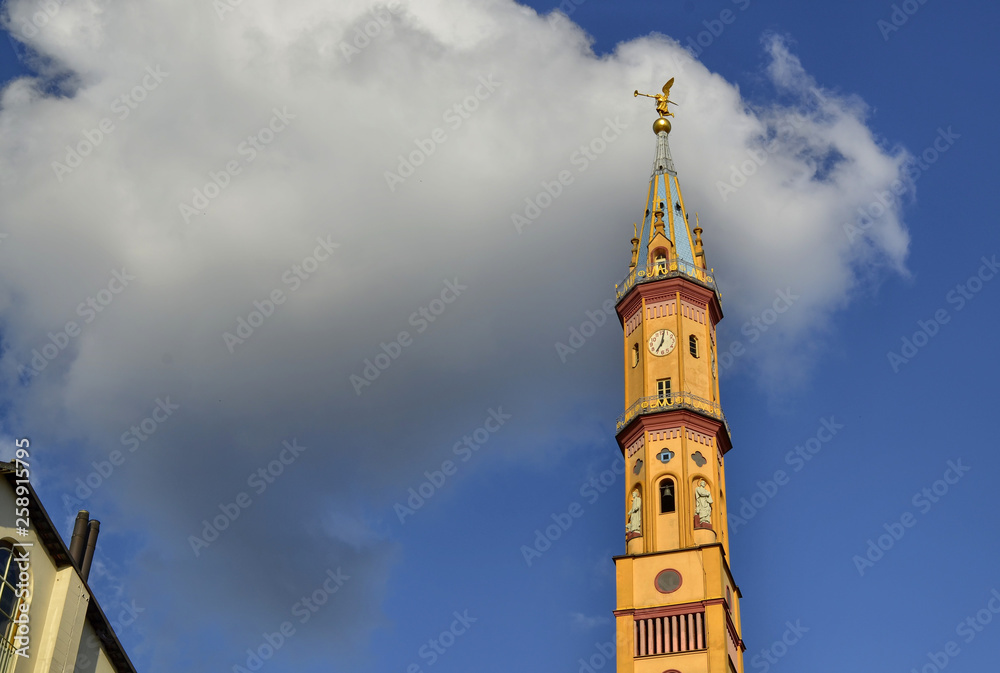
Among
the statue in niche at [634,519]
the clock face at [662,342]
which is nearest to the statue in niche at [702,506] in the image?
the statue in niche at [634,519]

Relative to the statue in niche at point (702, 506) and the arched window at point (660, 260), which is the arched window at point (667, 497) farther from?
the arched window at point (660, 260)

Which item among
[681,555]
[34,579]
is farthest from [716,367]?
[34,579]

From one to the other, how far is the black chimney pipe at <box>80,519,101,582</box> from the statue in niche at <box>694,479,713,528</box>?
111ft

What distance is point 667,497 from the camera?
210ft

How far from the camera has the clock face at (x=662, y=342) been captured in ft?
225

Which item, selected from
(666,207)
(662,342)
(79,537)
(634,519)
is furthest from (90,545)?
(666,207)

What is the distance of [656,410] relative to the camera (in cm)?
6581

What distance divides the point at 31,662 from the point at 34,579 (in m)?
2.04

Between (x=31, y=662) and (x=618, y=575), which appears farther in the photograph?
(x=618, y=575)

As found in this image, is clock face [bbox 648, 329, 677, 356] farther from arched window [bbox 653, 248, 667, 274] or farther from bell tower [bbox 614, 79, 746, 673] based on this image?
arched window [bbox 653, 248, 667, 274]

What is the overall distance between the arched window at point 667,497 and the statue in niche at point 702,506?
3.83 feet

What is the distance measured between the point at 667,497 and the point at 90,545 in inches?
1361

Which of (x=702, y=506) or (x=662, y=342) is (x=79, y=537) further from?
(x=662, y=342)

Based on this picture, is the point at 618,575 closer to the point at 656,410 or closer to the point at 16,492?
the point at 656,410
